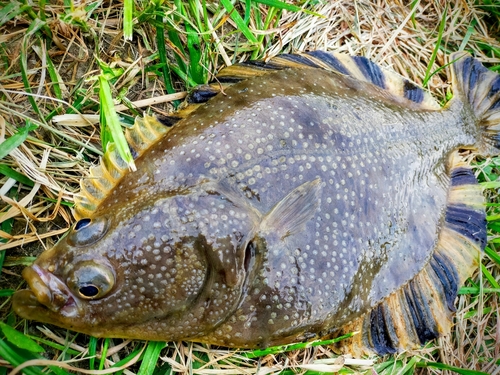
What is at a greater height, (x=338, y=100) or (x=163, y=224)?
(x=338, y=100)

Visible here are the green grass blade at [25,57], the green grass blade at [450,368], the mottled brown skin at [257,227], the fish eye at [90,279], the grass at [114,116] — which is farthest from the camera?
the green grass blade at [450,368]

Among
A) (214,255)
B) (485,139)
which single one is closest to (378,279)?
(214,255)

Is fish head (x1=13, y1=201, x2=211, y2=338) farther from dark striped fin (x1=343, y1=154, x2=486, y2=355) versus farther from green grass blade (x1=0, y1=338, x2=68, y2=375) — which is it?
dark striped fin (x1=343, y1=154, x2=486, y2=355)

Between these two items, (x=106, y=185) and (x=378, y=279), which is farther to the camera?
(x=378, y=279)

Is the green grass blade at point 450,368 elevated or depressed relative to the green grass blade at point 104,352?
depressed

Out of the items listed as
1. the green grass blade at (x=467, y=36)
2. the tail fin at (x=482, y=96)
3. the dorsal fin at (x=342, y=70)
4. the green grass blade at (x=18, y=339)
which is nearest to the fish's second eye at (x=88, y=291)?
the green grass blade at (x=18, y=339)

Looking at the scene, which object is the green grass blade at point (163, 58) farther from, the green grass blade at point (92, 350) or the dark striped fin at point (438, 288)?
the dark striped fin at point (438, 288)

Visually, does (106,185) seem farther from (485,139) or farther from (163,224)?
(485,139)
